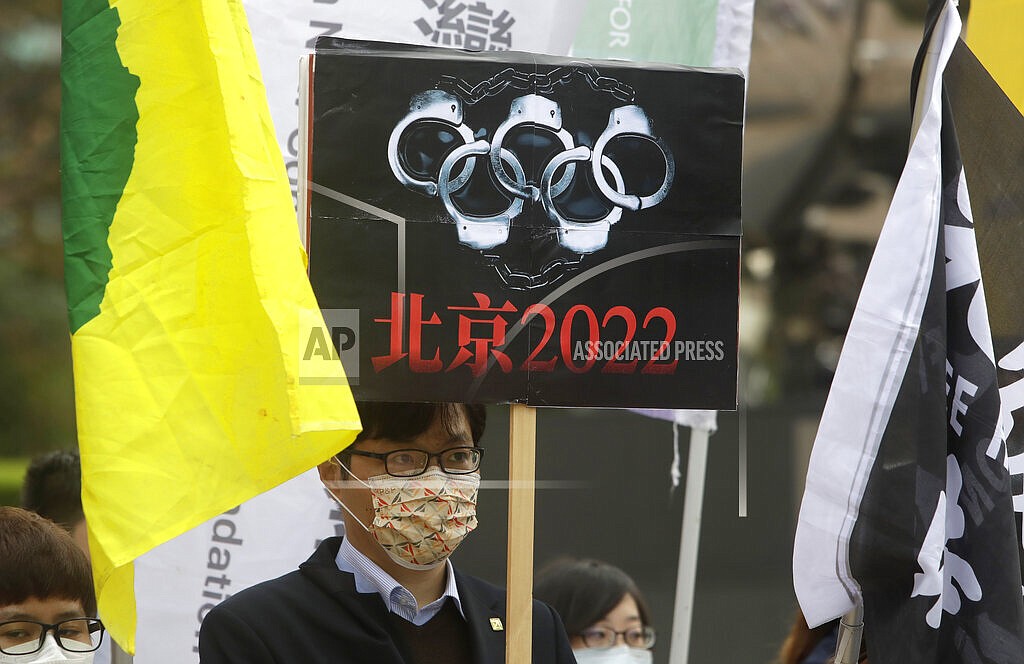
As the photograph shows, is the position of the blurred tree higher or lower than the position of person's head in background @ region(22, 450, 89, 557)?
higher

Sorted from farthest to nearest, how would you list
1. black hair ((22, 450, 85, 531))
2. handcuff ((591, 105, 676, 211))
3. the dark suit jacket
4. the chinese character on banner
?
the chinese character on banner < black hair ((22, 450, 85, 531)) < handcuff ((591, 105, 676, 211)) < the dark suit jacket

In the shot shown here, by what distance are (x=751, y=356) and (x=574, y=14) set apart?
120 cm

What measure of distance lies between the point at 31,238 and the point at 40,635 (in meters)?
1.60

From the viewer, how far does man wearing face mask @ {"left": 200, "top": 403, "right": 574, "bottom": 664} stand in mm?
2598

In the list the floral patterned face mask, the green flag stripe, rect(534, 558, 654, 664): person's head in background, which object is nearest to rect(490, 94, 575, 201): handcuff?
the floral patterned face mask

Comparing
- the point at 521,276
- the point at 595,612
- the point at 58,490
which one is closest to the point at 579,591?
the point at 595,612

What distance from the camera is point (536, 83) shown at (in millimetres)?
2760

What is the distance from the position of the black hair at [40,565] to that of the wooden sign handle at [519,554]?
0.83 meters

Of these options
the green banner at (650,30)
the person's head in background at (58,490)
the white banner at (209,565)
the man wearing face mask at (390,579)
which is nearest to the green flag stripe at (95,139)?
the man wearing face mask at (390,579)

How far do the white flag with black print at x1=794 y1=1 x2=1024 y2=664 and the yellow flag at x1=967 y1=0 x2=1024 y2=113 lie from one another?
Result: 0.63 m

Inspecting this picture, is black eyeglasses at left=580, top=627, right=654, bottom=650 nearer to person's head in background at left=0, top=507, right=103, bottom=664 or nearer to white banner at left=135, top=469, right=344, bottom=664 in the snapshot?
white banner at left=135, top=469, right=344, bottom=664

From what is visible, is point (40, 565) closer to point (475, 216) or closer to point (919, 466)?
point (475, 216)

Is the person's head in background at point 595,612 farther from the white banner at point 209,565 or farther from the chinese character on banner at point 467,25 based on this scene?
the chinese character on banner at point 467,25

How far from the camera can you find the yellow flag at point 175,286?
2291mm
